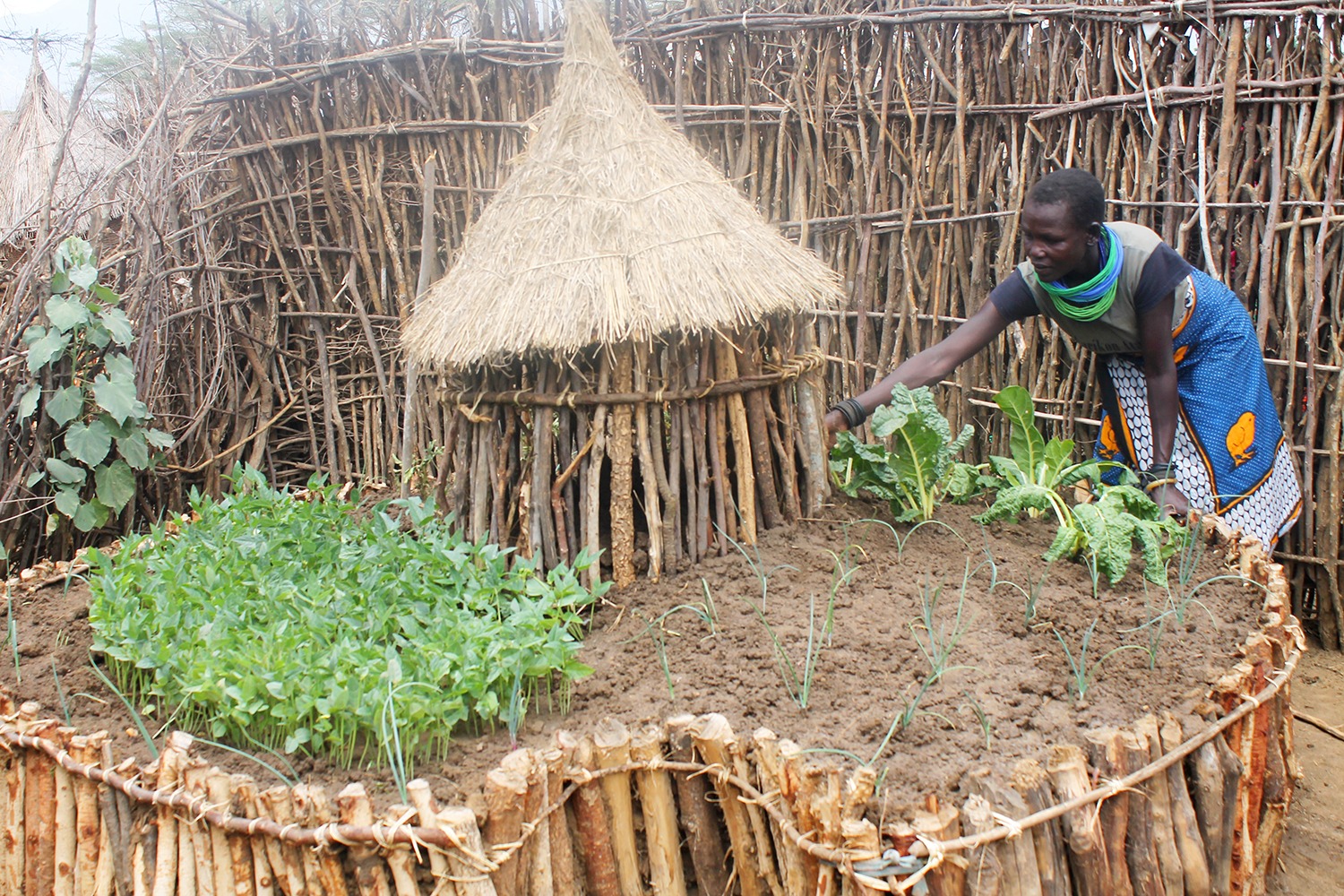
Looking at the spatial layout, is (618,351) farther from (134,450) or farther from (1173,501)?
(134,450)

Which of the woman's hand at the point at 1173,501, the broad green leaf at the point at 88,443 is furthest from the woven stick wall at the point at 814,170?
the woman's hand at the point at 1173,501

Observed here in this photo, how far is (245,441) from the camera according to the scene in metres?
5.40

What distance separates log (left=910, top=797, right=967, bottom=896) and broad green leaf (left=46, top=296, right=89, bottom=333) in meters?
3.88

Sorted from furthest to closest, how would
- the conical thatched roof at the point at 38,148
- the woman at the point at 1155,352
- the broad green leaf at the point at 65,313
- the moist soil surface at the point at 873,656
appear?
1. the conical thatched roof at the point at 38,148
2. the broad green leaf at the point at 65,313
3. the woman at the point at 1155,352
4. the moist soil surface at the point at 873,656

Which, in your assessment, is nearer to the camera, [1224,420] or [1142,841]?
[1142,841]

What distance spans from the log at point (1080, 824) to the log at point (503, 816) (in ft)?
3.44

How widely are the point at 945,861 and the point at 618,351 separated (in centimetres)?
171

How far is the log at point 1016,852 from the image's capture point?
1.87 m

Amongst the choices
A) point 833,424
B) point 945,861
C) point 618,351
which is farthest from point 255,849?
point 833,424

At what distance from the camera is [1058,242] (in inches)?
129

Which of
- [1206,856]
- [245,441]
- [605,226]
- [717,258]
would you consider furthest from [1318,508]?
[245,441]

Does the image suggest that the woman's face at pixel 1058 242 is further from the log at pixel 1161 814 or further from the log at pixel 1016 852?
the log at pixel 1016 852

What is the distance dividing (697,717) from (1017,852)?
26.9 inches

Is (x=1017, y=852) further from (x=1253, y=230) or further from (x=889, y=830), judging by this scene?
(x=1253, y=230)
